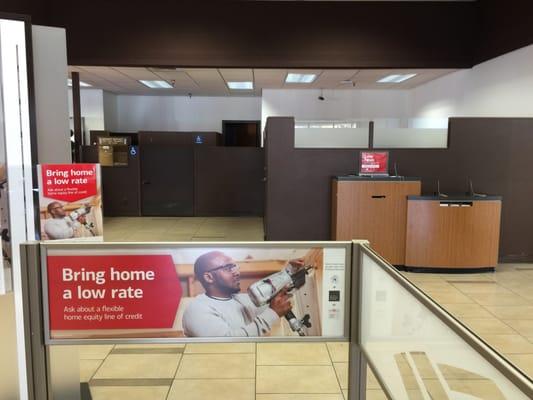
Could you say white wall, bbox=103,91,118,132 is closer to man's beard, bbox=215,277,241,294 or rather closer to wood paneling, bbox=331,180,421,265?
wood paneling, bbox=331,180,421,265

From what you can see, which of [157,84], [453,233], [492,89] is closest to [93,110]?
[157,84]

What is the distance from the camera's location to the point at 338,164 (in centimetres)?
568

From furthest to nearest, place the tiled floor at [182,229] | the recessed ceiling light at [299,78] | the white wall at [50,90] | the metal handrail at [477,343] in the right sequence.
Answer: the recessed ceiling light at [299,78] → the tiled floor at [182,229] → the white wall at [50,90] → the metal handrail at [477,343]

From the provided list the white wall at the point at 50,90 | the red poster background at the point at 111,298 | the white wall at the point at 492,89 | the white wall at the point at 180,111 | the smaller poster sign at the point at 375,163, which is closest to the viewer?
the red poster background at the point at 111,298

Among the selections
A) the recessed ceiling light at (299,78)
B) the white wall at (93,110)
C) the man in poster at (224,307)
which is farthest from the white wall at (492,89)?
the white wall at (93,110)

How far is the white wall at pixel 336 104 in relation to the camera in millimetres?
11211

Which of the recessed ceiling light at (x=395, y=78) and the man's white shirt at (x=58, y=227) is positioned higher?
the recessed ceiling light at (x=395, y=78)

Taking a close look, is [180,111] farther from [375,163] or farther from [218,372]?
[218,372]

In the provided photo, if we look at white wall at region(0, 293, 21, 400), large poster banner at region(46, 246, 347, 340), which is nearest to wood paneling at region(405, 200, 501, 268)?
large poster banner at region(46, 246, 347, 340)

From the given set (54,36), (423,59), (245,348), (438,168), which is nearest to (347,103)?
(423,59)

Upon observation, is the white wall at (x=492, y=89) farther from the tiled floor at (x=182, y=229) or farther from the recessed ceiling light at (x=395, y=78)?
the tiled floor at (x=182, y=229)

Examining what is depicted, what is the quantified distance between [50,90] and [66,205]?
2.07 ft

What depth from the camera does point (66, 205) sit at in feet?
6.97

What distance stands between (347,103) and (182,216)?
5289mm
